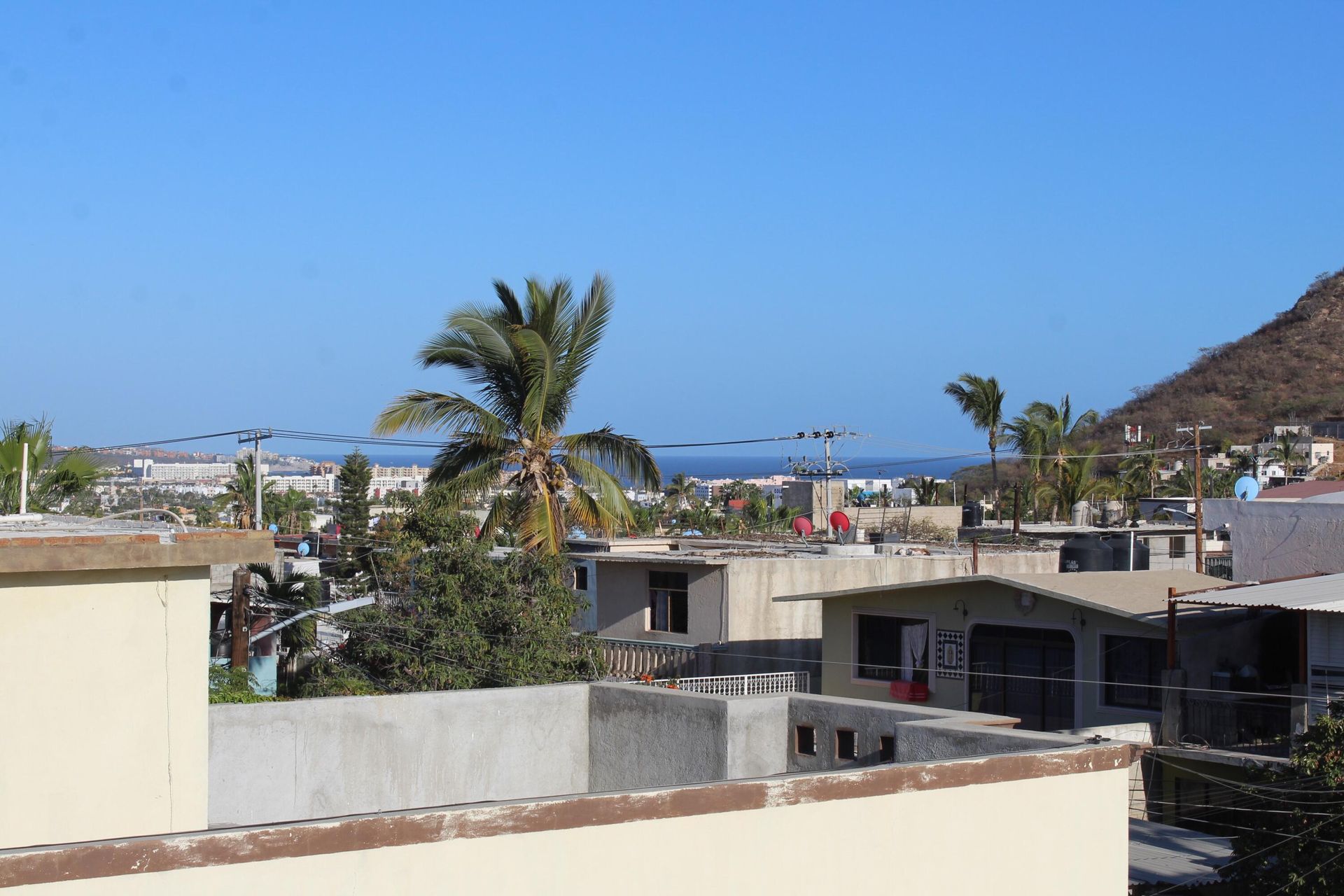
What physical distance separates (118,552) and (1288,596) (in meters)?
16.5

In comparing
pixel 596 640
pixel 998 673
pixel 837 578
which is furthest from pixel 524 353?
pixel 998 673

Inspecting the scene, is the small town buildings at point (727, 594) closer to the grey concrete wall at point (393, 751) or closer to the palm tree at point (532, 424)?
the palm tree at point (532, 424)

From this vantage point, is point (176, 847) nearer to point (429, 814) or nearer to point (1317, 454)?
point (429, 814)

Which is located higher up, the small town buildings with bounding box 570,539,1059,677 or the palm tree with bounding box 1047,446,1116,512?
→ the palm tree with bounding box 1047,446,1116,512

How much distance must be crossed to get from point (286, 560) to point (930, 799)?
35.9m

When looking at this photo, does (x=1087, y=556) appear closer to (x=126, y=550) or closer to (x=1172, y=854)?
(x=1172, y=854)

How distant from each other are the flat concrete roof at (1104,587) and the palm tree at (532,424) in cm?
447

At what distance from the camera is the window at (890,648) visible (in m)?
26.1

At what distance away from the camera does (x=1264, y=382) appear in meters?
113

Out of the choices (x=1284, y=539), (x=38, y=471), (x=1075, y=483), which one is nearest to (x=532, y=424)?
(x=38, y=471)

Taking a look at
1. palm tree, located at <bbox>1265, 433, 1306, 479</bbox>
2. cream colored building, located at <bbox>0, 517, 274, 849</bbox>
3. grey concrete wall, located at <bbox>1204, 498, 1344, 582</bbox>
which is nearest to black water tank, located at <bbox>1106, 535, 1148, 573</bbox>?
grey concrete wall, located at <bbox>1204, 498, 1344, 582</bbox>

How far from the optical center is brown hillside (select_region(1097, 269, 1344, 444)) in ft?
339

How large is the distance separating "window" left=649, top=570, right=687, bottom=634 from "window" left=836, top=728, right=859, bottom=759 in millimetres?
14033

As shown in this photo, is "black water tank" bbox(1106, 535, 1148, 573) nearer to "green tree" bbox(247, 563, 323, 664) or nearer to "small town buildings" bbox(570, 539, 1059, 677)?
"small town buildings" bbox(570, 539, 1059, 677)
